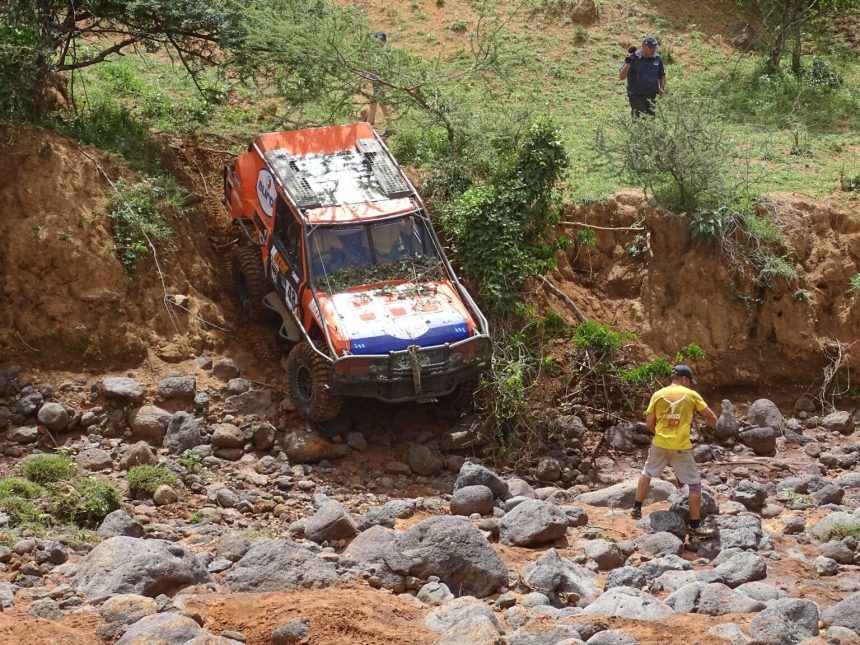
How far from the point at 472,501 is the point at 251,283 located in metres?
4.34

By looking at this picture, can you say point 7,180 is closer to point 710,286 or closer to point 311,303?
point 311,303

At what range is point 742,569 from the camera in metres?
10.7

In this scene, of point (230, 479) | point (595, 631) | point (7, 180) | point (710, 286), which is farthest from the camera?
point (710, 286)

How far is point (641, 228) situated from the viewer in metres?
16.1

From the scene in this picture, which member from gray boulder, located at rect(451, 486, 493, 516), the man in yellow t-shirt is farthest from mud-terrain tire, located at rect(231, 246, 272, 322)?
the man in yellow t-shirt

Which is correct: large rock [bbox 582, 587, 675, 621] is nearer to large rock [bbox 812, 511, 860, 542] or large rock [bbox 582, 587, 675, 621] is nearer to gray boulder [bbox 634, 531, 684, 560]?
gray boulder [bbox 634, 531, 684, 560]

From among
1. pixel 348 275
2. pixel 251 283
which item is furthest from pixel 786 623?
pixel 251 283

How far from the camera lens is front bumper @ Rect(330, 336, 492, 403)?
13.2 meters

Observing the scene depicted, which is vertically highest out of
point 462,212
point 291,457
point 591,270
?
point 462,212

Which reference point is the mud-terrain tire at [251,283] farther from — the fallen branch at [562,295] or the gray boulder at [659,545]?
the gray boulder at [659,545]

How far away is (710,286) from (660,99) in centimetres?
266

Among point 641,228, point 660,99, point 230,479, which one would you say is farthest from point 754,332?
point 230,479

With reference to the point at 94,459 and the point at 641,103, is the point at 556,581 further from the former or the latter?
the point at 641,103

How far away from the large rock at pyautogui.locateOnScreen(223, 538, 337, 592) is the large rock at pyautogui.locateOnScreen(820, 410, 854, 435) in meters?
7.41
